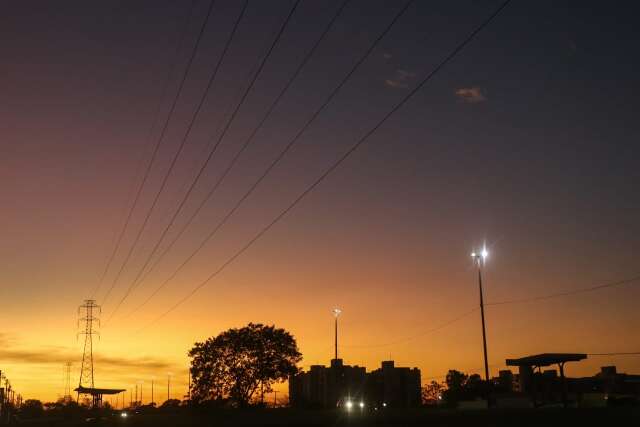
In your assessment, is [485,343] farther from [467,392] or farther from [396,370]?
[396,370]

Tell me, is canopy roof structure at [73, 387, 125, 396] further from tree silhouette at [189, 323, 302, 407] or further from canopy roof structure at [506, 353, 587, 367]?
canopy roof structure at [506, 353, 587, 367]

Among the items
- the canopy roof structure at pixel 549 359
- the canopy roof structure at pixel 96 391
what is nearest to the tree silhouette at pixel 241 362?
the canopy roof structure at pixel 96 391

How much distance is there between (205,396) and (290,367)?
12.1 meters

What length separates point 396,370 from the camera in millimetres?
174000

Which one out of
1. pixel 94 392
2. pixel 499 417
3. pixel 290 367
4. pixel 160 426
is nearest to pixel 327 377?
pixel 290 367

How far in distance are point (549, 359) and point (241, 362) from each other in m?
53.5

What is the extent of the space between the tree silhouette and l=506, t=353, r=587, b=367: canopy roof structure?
4843 cm

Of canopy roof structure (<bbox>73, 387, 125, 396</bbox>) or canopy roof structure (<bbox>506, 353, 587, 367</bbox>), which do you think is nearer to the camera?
canopy roof structure (<bbox>506, 353, 587, 367</bbox>)

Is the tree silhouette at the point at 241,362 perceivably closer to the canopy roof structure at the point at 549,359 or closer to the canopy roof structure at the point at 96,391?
the canopy roof structure at the point at 96,391

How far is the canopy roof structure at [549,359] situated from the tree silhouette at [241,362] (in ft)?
159

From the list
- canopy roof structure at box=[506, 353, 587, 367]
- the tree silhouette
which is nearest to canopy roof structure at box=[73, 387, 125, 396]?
the tree silhouette

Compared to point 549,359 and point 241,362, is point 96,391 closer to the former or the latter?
point 241,362

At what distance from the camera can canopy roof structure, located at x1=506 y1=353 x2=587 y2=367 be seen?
42.0 metres

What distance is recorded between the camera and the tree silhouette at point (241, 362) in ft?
287
